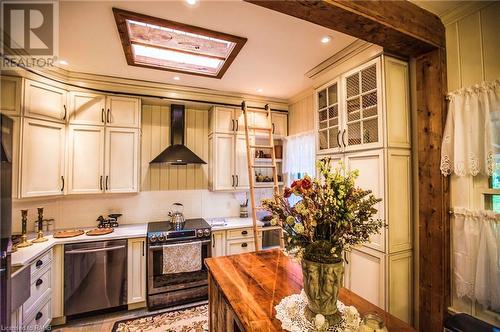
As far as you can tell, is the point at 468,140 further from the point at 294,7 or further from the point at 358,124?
the point at 294,7

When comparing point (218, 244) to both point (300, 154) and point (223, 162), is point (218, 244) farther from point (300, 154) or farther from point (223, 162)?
Answer: point (300, 154)

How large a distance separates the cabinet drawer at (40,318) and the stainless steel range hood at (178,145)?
5.97 ft

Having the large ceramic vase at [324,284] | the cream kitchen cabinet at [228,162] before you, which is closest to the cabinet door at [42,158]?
the cream kitchen cabinet at [228,162]

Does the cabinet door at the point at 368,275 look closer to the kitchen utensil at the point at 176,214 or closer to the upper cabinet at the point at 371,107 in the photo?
the upper cabinet at the point at 371,107

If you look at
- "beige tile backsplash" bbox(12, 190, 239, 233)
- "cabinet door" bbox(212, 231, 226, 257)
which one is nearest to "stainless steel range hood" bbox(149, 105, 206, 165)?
"beige tile backsplash" bbox(12, 190, 239, 233)

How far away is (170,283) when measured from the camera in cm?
275

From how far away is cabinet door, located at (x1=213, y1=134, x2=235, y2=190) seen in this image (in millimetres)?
3336

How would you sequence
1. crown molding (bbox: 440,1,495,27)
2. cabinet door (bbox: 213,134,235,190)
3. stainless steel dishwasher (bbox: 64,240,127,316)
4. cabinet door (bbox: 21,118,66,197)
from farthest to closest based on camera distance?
1. cabinet door (bbox: 213,134,235,190)
2. stainless steel dishwasher (bbox: 64,240,127,316)
3. cabinet door (bbox: 21,118,66,197)
4. crown molding (bbox: 440,1,495,27)

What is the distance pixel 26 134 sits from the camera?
225cm

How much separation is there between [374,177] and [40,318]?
3.36 metres

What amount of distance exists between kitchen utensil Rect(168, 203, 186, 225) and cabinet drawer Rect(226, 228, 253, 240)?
2.26 feet

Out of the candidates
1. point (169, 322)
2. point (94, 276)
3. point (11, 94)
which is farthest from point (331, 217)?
point (11, 94)

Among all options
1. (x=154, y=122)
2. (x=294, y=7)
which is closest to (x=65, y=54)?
Answer: (x=154, y=122)

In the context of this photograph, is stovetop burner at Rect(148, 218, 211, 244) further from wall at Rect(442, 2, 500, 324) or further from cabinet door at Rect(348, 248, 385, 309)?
wall at Rect(442, 2, 500, 324)
